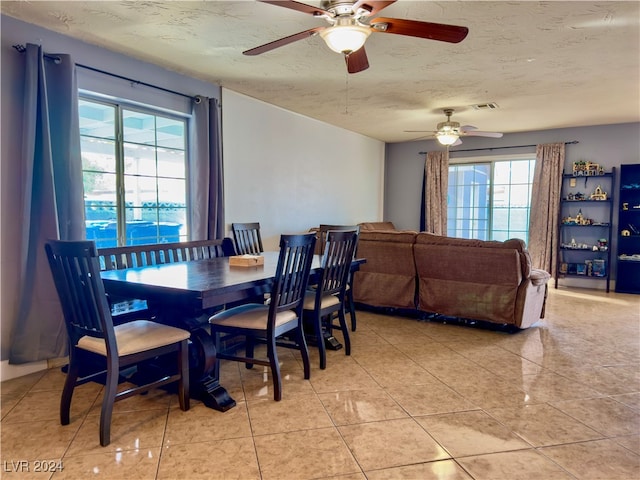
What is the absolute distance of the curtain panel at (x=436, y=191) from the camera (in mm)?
7422

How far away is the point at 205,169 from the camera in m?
4.04

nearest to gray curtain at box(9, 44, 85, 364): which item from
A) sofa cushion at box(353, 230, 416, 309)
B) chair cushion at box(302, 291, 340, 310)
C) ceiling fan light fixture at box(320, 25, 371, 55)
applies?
chair cushion at box(302, 291, 340, 310)

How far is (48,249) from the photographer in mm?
2074

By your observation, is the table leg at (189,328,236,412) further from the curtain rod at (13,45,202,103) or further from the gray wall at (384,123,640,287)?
the gray wall at (384,123,640,287)

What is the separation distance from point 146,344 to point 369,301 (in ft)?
9.32

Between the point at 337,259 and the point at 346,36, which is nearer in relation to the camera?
the point at 346,36

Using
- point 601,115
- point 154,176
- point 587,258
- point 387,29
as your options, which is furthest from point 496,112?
point 154,176

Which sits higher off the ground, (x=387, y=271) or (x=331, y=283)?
(x=331, y=283)

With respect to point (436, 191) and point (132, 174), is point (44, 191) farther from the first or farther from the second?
point (436, 191)

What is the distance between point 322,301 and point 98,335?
1.54 meters

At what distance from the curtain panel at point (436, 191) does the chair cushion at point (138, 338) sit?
19.5 feet

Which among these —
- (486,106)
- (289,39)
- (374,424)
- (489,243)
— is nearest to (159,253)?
→ (289,39)

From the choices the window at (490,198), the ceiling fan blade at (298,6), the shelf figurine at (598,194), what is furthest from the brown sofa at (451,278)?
the window at (490,198)

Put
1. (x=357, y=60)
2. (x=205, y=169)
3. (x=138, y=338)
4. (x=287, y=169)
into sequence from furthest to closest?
(x=287, y=169)
(x=205, y=169)
(x=357, y=60)
(x=138, y=338)
